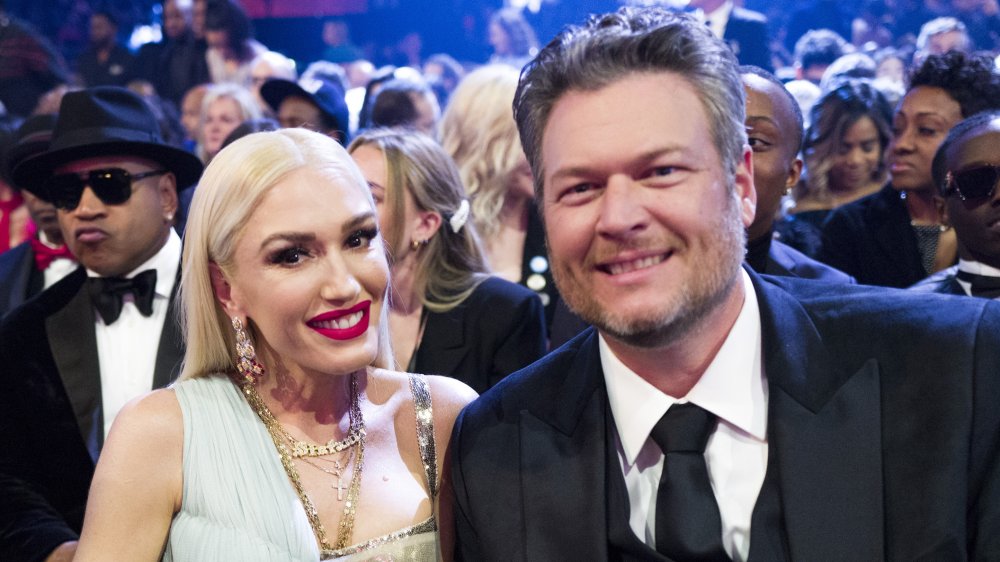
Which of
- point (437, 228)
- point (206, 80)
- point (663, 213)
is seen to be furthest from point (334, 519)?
point (206, 80)

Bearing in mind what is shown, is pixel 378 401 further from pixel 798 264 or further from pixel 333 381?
pixel 798 264

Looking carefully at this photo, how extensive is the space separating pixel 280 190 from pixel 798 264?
1964 mm

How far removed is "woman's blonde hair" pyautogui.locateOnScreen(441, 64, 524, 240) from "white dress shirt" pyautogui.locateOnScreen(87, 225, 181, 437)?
1421 millimetres

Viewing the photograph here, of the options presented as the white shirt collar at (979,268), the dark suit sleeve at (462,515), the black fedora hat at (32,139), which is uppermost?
the black fedora hat at (32,139)

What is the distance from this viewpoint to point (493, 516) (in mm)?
2156

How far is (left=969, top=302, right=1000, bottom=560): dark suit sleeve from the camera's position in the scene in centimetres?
186

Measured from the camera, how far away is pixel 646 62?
2.01m

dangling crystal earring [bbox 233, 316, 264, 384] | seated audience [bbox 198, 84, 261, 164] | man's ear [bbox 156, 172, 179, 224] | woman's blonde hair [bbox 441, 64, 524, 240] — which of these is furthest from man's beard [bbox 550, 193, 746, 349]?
seated audience [bbox 198, 84, 261, 164]

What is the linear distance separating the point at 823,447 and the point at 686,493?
0.27 meters

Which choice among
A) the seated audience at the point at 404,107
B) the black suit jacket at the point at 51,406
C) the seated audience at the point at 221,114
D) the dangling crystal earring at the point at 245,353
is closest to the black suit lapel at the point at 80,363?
the black suit jacket at the point at 51,406

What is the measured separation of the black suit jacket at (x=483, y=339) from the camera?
3.83 meters

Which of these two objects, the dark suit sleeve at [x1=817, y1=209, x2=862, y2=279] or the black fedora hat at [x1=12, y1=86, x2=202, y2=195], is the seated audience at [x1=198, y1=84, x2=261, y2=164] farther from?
the dark suit sleeve at [x1=817, y1=209, x2=862, y2=279]

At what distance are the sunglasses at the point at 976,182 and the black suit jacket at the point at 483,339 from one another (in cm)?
153

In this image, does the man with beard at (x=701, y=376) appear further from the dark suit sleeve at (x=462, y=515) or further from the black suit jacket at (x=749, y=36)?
the black suit jacket at (x=749, y=36)
